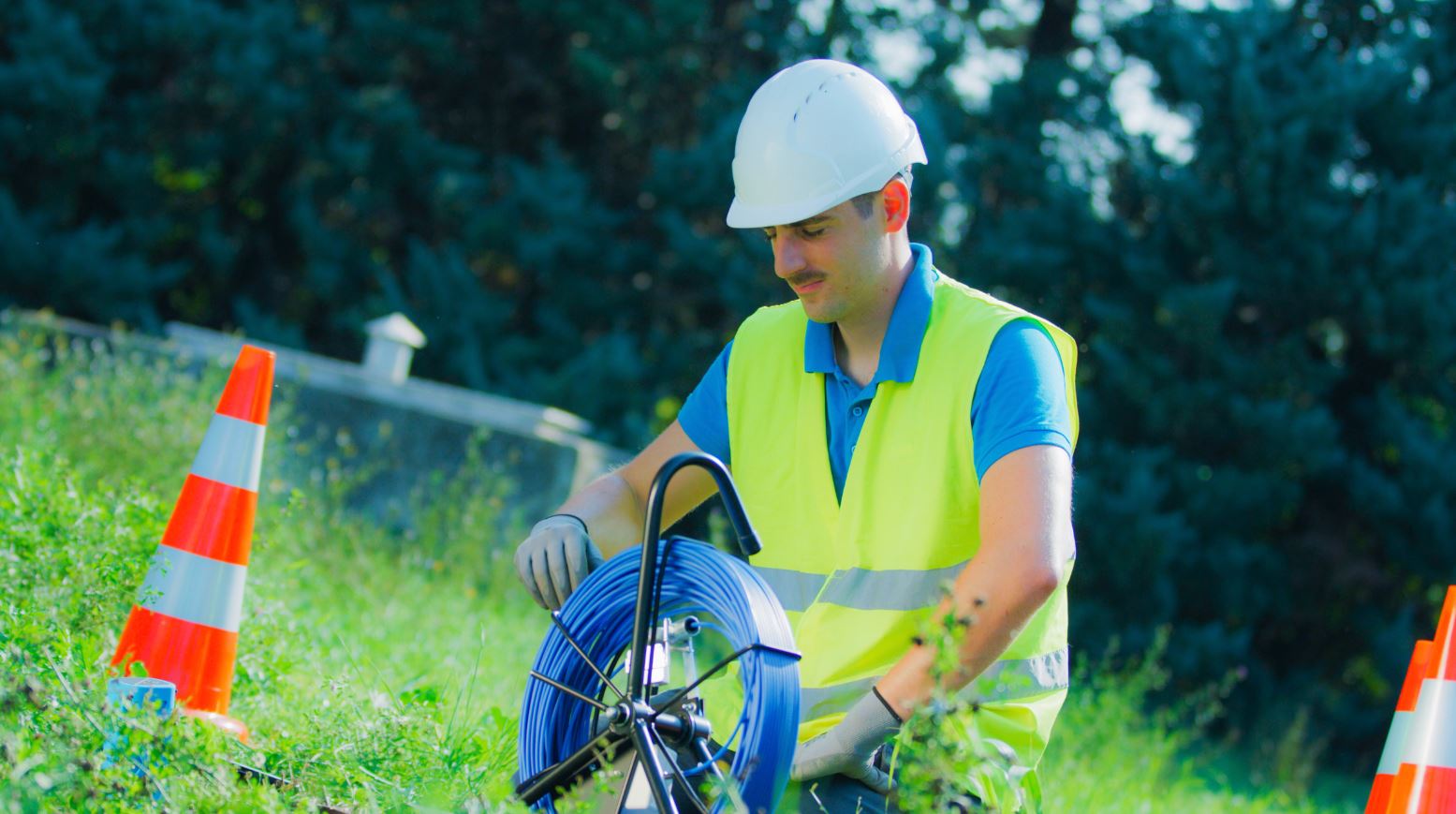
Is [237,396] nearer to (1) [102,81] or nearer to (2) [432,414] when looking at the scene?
(2) [432,414]

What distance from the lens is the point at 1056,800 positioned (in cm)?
457

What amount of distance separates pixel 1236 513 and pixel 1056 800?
17.3ft

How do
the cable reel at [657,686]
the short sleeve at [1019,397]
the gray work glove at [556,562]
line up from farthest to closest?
the gray work glove at [556,562], the short sleeve at [1019,397], the cable reel at [657,686]

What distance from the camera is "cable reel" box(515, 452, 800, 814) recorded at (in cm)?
242

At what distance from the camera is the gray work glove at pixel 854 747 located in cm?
261

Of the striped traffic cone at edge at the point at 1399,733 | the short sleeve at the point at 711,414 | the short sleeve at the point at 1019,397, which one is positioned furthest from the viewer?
the striped traffic cone at edge at the point at 1399,733

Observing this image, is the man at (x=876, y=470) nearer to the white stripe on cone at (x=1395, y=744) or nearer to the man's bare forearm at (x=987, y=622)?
the man's bare forearm at (x=987, y=622)

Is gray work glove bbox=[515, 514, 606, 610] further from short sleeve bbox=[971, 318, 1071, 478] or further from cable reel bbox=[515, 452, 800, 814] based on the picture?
short sleeve bbox=[971, 318, 1071, 478]

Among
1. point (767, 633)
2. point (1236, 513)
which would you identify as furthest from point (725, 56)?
point (767, 633)

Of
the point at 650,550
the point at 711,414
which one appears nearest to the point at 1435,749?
the point at 711,414

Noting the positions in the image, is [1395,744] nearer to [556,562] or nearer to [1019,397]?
[1019,397]

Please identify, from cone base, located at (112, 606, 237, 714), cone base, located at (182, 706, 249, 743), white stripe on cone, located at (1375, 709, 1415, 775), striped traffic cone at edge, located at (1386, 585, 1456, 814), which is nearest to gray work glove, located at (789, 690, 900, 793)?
cone base, located at (182, 706, 249, 743)

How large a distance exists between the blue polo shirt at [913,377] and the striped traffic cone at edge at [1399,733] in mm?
1852

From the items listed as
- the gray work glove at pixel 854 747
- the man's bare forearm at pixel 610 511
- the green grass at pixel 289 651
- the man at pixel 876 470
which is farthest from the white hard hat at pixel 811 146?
the green grass at pixel 289 651
